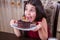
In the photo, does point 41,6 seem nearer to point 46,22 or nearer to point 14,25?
point 46,22

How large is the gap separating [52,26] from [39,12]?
0.17 metres

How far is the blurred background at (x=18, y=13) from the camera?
1048 millimetres

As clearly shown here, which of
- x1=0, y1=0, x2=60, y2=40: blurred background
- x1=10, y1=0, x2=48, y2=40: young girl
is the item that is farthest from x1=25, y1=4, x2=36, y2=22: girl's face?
x1=0, y1=0, x2=60, y2=40: blurred background

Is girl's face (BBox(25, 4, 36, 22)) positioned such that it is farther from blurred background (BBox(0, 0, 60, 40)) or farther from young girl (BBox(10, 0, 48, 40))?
blurred background (BBox(0, 0, 60, 40))

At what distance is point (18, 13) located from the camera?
1.37 meters

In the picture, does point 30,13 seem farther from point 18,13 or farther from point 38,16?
point 18,13

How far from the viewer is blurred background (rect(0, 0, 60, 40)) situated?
3.44ft

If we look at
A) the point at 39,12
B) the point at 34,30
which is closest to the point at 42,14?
the point at 39,12

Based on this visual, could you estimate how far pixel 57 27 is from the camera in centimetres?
110

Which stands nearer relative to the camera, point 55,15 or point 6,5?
point 55,15

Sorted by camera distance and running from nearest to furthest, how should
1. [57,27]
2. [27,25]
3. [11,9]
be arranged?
1. [27,25]
2. [57,27]
3. [11,9]

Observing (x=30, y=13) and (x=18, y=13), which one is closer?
(x=30, y=13)

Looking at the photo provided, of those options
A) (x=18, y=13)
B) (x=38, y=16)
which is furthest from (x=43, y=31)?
(x=18, y=13)

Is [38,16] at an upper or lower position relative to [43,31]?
upper
